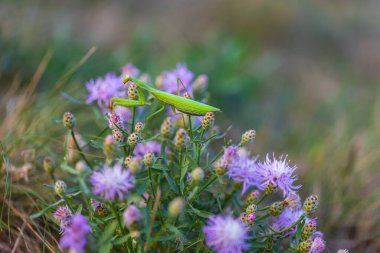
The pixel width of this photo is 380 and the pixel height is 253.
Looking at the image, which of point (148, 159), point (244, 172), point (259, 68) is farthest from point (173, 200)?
point (259, 68)

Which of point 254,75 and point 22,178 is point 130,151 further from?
point 254,75

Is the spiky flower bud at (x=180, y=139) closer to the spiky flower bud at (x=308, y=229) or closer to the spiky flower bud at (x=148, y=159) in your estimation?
the spiky flower bud at (x=148, y=159)

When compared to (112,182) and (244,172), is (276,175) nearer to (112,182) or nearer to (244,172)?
(244,172)

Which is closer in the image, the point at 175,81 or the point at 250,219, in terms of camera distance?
the point at 250,219

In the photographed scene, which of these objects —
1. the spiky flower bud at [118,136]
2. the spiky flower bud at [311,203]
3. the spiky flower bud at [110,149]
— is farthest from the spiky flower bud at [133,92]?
the spiky flower bud at [311,203]

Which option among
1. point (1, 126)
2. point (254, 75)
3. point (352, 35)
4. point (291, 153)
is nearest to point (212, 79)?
point (254, 75)

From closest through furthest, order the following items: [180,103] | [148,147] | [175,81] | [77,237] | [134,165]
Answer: [77,237] < [134,165] < [180,103] < [148,147] < [175,81]
